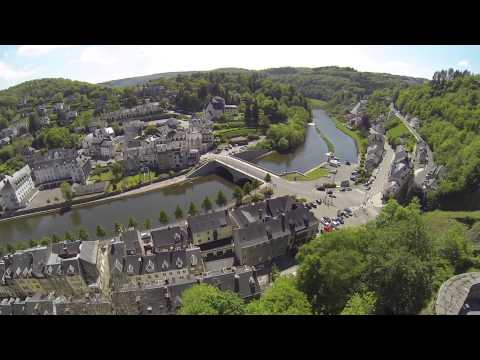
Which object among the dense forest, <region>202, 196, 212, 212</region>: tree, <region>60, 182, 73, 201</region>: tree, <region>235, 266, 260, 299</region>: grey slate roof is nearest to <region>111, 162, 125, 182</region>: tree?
<region>60, 182, 73, 201</region>: tree

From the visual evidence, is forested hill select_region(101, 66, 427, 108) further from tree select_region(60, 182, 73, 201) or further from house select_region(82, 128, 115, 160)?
tree select_region(60, 182, 73, 201)

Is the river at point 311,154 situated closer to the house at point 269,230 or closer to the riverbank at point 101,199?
the riverbank at point 101,199

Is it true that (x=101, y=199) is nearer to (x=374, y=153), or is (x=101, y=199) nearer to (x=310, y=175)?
(x=310, y=175)

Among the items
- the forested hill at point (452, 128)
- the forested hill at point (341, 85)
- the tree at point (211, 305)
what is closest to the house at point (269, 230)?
the tree at point (211, 305)
